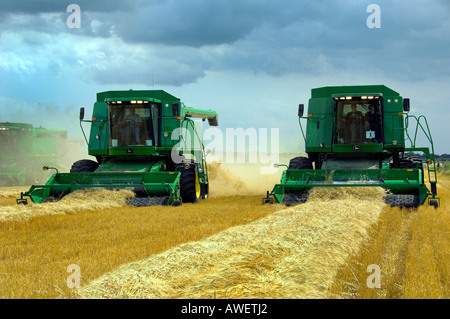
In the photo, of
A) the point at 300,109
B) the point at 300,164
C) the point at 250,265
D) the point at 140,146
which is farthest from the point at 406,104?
the point at 250,265

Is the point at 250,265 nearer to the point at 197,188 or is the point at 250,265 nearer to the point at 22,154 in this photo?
the point at 197,188

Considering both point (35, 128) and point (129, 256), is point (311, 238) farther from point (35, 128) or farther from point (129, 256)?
point (35, 128)

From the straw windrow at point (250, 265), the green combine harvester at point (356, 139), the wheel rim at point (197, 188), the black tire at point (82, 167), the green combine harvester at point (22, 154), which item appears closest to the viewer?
the straw windrow at point (250, 265)

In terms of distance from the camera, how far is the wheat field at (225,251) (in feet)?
13.9

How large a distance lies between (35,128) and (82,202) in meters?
16.2

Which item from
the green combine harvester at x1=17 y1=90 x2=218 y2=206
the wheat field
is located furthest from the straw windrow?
the green combine harvester at x1=17 y1=90 x2=218 y2=206

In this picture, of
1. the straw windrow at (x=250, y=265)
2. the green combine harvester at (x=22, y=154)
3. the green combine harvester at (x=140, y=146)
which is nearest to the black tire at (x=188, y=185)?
the green combine harvester at (x=140, y=146)

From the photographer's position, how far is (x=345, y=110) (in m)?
12.6

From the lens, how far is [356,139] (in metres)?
12.5

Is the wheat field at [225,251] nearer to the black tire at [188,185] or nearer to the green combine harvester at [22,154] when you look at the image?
the black tire at [188,185]

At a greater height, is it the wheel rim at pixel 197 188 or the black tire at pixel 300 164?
the black tire at pixel 300 164

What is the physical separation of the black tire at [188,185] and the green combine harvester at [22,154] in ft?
45.5

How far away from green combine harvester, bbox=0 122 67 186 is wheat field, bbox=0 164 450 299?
14490mm

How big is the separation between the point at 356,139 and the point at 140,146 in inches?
206
